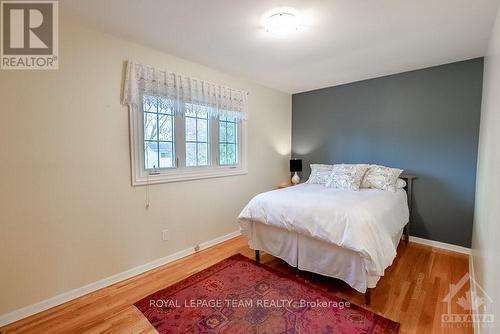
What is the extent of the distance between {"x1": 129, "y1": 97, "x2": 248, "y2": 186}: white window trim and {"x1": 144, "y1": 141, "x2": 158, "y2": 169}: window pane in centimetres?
5

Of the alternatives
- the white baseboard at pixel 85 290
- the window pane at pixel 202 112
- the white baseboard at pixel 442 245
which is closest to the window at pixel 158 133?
the window pane at pixel 202 112

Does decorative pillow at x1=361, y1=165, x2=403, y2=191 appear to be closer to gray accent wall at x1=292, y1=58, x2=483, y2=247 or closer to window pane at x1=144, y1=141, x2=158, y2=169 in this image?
gray accent wall at x1=292, y1=58, x2=483, y2=247

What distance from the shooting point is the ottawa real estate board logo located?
163 centimetres

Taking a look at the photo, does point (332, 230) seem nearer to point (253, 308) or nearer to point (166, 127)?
point (253, 308)

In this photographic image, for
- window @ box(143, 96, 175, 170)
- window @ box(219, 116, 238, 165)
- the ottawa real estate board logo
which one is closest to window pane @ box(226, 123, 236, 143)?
window @ box(219, 116, 238, 165)

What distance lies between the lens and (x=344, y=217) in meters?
1.86

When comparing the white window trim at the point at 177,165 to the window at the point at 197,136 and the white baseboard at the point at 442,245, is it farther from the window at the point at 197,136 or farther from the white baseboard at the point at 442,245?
the white baseboard at the point at 442,245

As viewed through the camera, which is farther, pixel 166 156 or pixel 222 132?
pixel 222 132

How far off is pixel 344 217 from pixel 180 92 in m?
2.10

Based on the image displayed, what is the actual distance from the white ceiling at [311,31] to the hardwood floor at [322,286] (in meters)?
2.26

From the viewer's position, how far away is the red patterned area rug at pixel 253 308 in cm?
160

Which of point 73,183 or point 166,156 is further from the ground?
point 166,156

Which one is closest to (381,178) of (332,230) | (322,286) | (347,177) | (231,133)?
(347,177)

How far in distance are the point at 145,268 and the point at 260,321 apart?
1378 millimetres
